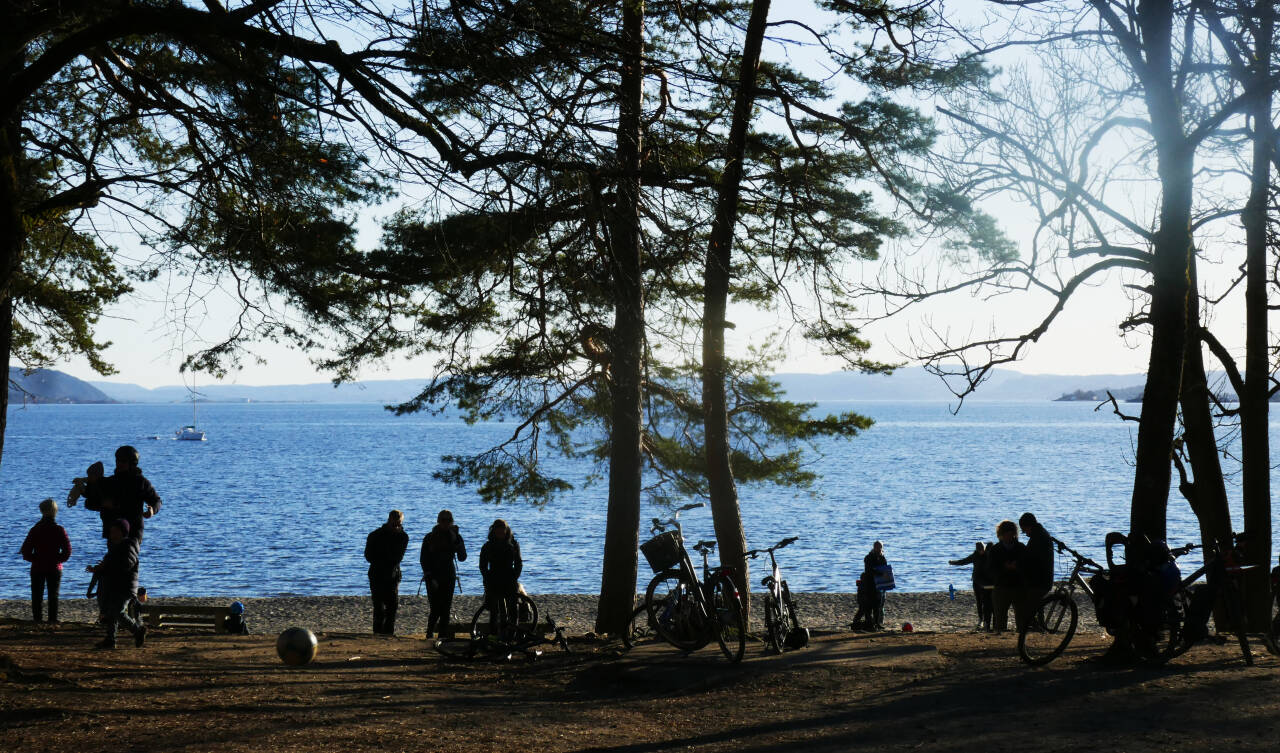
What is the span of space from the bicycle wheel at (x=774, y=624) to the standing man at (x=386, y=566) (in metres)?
5.61

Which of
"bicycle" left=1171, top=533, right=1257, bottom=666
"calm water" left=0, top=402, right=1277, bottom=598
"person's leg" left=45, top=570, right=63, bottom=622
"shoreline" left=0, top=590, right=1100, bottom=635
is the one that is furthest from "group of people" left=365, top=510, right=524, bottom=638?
"shoreline" left=0, top=590, right=1100, bottom=635

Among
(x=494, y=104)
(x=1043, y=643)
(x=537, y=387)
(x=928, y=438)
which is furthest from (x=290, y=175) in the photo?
(x=928, y=438)

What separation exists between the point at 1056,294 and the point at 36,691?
32.8 feet

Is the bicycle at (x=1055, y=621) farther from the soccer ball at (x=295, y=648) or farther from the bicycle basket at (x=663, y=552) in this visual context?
the soccer ball at (x=295, y=648)

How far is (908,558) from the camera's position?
45.4 m

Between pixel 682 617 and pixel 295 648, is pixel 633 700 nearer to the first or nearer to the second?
pixel 682 617

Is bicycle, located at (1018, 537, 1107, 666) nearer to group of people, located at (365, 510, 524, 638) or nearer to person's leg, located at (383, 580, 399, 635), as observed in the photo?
group of people, located at (365, 510, 524, 638)

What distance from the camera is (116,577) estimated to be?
10.1 meters

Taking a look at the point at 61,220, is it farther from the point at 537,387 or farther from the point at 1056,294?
the point at 1056,294

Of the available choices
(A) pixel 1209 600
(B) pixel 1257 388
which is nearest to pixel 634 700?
(A) pixel 1209 600

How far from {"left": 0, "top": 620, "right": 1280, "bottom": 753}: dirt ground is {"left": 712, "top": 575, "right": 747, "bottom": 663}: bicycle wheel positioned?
0.61 ft

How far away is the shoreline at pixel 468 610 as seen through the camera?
86.3 feet

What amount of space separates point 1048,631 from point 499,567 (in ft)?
17.9

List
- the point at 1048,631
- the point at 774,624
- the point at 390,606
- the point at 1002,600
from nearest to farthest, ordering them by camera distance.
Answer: the point at 1048,631 → the point at 774,624 → the point at 1002,600 → the point at 390,606
